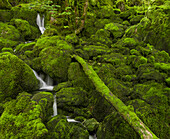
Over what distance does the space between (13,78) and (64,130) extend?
2.96 metres

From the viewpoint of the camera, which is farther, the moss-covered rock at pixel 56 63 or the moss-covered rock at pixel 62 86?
the moss-covered rock at pixel 56 63

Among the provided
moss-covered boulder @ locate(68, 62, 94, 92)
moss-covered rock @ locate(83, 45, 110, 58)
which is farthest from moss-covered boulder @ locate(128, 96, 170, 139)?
moss-covered rock @ locate(83, 45, 110, 58)

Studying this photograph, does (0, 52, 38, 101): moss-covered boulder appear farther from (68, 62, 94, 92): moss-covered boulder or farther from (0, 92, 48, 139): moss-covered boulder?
(68, 62, 94, 92): moss-covered boulder

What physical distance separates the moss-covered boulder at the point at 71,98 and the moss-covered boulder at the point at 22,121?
1.07 meters

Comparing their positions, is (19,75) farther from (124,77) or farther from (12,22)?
(12,22)

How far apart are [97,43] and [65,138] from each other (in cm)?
667

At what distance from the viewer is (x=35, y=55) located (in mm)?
6547

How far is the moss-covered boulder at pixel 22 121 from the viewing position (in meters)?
2.93

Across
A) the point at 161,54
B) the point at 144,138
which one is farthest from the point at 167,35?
the point at 144,138

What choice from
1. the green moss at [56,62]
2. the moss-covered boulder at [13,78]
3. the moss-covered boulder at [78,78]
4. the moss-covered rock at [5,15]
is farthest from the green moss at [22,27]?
the moss-covered boulder at [78,78]

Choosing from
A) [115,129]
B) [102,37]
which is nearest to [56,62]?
[115,129]

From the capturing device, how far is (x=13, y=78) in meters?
4.41

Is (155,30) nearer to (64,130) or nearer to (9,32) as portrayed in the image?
(64,130)

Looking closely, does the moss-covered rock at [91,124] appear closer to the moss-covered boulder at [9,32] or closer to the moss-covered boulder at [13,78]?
the moss-covered boulder at [13,78]
